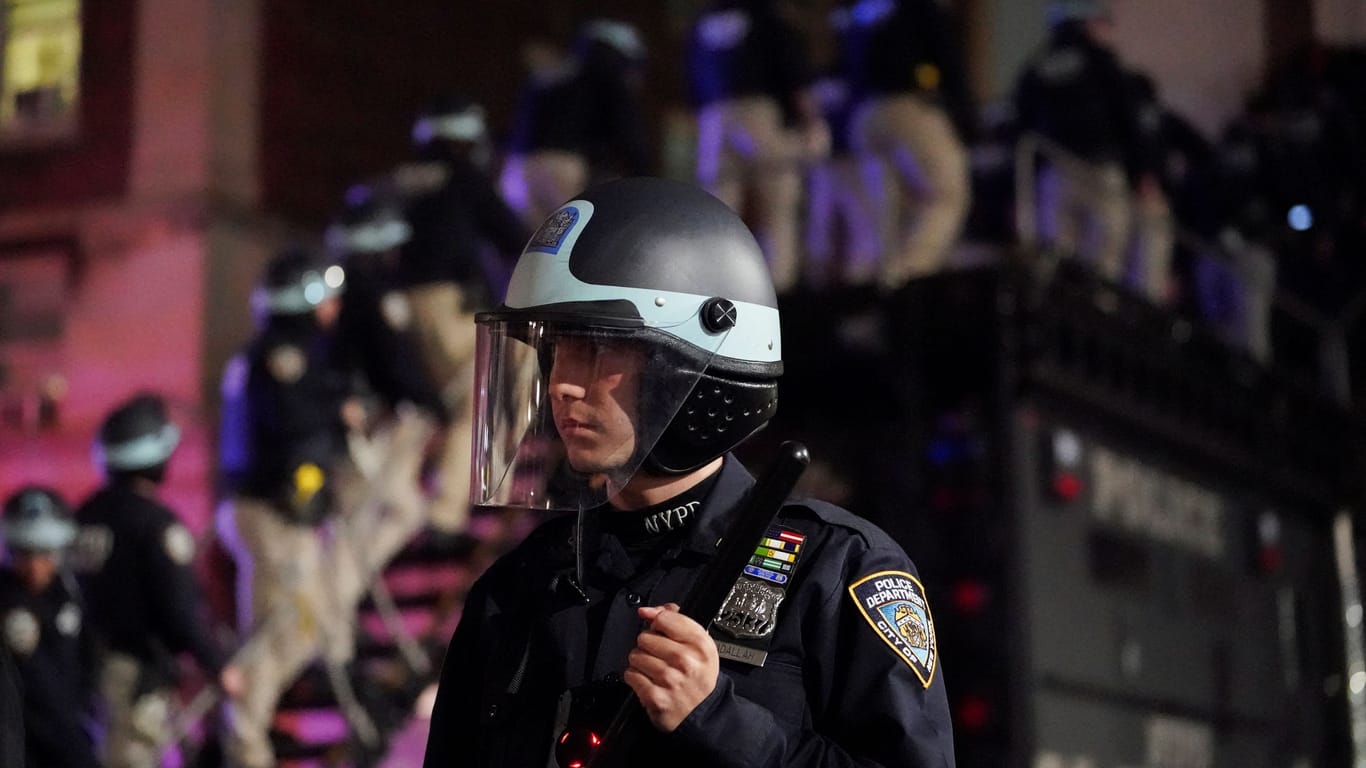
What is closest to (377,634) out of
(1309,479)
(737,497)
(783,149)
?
(783,149)

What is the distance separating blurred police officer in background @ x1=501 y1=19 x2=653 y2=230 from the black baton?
7.58 metres

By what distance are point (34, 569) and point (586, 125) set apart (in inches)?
150

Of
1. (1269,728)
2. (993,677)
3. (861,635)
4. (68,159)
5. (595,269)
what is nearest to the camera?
(861,635)

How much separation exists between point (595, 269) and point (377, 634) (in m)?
7.06

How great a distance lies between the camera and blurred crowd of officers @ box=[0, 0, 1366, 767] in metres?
7.90

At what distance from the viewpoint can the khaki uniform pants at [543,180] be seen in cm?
980

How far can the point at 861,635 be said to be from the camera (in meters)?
2.29

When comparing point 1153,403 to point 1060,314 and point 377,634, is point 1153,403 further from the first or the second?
point 377,634

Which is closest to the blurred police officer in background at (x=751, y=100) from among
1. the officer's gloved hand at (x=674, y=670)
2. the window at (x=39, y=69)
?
the window at (x=39, y=69)

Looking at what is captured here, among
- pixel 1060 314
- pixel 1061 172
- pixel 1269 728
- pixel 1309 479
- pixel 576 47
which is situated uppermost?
pixel 576 47

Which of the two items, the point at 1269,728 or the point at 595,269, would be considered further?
the point at 1269,728

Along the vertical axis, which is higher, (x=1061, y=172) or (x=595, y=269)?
(x=1061, y=172)

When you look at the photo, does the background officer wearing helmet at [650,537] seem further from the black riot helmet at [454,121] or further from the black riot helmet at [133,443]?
the black riot helmet at [454,121]

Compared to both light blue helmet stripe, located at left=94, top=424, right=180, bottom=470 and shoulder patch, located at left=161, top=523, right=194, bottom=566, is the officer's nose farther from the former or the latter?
light blue helmet stripe, located at left=94, top=424, right=180, bottom=470
